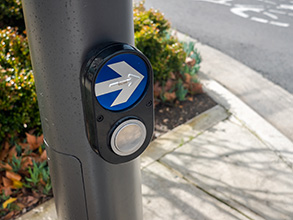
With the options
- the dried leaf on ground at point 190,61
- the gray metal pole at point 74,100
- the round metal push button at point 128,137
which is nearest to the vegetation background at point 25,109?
the dried leaf on ground at point 190,61

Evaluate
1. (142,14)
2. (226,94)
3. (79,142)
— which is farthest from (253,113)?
(79,142)

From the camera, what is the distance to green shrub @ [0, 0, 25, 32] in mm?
4363

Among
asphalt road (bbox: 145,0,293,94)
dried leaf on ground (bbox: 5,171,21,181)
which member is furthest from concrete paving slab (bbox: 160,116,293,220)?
asphalt road (bbox: 145,0,293,94)

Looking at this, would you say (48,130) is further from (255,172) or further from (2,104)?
(255,172)

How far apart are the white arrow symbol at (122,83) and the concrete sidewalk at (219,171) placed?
1617 millimetres

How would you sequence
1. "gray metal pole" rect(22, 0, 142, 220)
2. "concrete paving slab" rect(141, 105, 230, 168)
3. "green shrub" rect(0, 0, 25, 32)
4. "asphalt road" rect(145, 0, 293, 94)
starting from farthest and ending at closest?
"asphalt road" rect(145, 0, 293, 94) → "green shrub" rect(0, 0, 25, 32) → "concrete paving slab" rect(141, 105, 230, 168) → "gray metal pole" rect(22, 0, 142, 220)

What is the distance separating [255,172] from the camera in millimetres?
3213

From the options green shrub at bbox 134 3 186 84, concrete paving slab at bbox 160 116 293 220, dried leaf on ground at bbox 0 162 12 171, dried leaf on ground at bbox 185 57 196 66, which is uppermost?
green shrub at bbox 134 3 186 84

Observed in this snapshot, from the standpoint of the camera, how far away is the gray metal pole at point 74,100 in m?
1.27

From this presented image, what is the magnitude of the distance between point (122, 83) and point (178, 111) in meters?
2.79

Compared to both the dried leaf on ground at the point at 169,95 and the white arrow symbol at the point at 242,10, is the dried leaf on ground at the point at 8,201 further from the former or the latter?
the white arrow symbol at the point at 242,10

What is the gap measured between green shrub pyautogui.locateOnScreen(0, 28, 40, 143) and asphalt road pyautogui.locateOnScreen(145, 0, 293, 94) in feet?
10.4

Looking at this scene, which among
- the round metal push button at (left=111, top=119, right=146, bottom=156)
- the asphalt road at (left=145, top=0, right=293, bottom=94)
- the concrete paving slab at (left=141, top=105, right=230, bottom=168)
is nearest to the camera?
the round metal push button at (left=111, top=119, right=146, bottom=156)

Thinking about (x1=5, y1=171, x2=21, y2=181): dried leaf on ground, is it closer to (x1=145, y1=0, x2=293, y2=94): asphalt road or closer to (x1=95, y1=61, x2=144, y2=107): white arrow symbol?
(x1=95, y1=61, x2=144, y2=107): white arrow symbol
